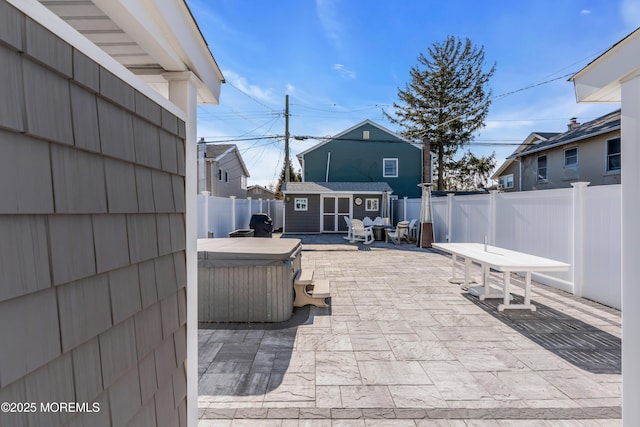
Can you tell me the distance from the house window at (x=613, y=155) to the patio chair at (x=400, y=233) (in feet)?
23.0

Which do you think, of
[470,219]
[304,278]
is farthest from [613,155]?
[304,278]

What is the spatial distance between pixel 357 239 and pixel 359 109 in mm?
10350

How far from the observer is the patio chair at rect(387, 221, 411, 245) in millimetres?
11812

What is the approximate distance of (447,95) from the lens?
2331 cm

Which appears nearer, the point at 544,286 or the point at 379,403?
the point at 379,403

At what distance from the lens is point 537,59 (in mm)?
13188

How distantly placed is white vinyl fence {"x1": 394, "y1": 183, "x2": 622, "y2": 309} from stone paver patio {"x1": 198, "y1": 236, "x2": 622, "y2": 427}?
407mm

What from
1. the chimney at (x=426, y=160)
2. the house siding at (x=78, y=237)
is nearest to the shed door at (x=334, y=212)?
the chimney at (x=426, y=160)

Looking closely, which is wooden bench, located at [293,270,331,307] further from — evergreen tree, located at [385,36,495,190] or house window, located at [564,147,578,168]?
evergreen tree, located at [385,36,495,190]

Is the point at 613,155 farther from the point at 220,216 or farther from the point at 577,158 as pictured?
the point at 220,216

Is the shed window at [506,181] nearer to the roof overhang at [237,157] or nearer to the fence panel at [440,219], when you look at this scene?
the fence panel at [440,219]

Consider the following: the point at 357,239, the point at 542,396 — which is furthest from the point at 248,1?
the point at 357,239

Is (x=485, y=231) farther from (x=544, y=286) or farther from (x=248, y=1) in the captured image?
(x=248, y=1)

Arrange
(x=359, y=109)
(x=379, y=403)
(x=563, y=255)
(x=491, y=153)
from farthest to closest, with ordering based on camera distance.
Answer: (x=491, y=153), (x=359, y=109), (x=563, y=255), (x=379, y=403)
